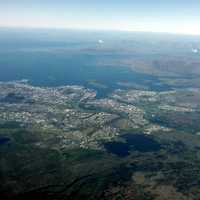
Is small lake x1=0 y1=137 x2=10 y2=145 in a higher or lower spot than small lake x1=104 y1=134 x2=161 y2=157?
higher

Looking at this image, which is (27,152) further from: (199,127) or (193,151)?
(199,127)

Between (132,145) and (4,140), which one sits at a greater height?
(4,140)

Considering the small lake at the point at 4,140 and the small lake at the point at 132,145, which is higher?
the small lake at the point at 4,140

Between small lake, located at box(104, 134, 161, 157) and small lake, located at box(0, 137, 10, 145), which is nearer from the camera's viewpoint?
small lake, located at box(0, 137, 10, 145)

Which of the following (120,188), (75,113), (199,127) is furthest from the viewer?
(75,113)

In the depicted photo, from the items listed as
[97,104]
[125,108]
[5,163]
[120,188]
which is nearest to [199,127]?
[125,108]

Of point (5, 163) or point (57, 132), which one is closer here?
point (5, 163)

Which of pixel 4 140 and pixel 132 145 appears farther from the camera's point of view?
pixel 132 145

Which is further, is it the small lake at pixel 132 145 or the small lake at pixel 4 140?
the small lake at pixel 132 145
